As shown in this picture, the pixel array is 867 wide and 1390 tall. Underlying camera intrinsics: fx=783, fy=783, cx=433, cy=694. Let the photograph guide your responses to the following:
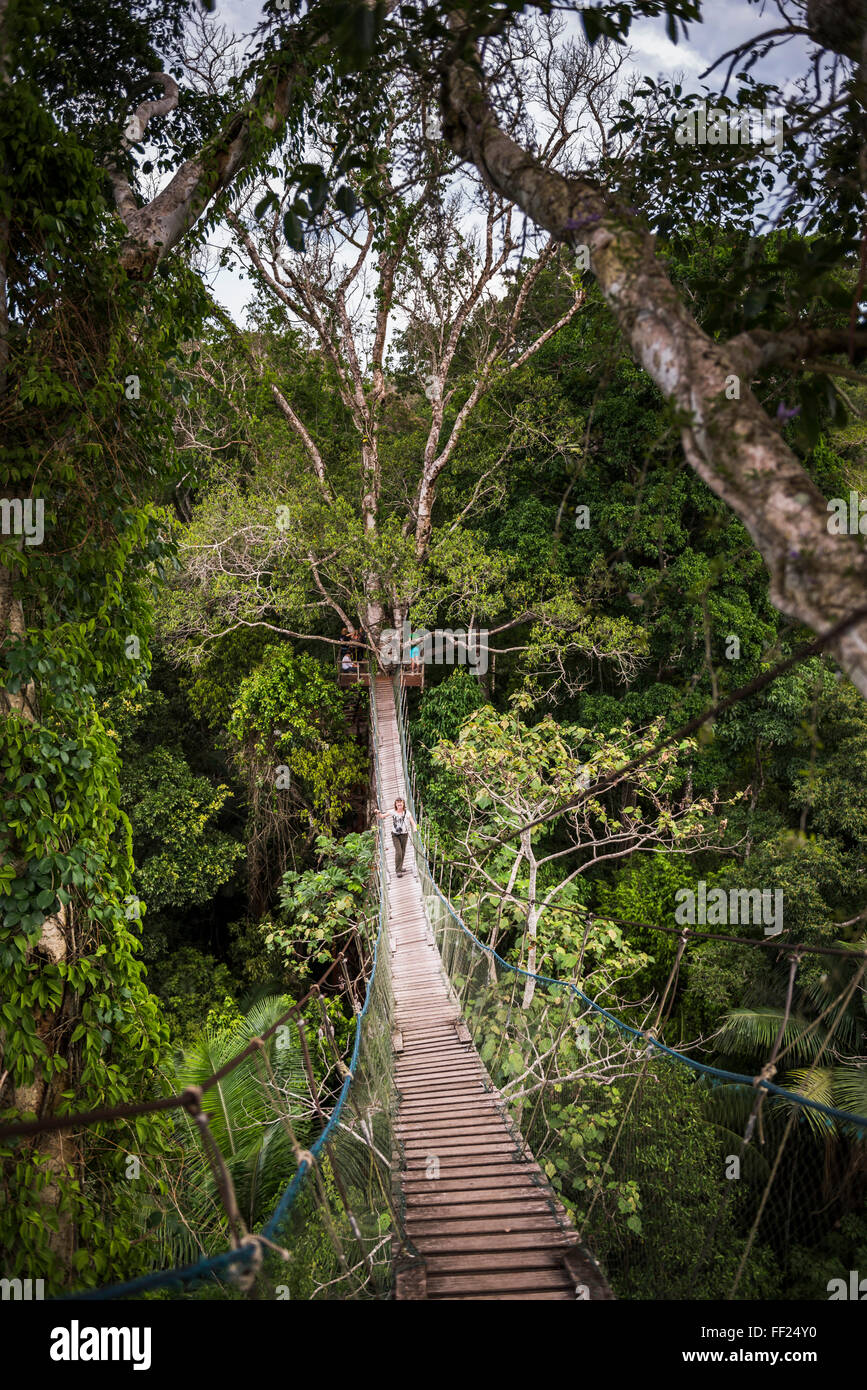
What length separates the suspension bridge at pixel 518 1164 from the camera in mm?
1886

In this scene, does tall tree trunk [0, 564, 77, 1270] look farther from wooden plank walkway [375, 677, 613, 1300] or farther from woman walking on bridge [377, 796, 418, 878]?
woman walking on bridge [377, 796, 418, 878]

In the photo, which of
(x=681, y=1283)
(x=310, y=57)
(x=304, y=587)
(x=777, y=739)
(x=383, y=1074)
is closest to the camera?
(x=681, y=1283)

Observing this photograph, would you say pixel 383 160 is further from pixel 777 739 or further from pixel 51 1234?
pixel 777 739

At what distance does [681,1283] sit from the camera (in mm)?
2500

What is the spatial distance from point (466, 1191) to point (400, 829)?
11.0ft

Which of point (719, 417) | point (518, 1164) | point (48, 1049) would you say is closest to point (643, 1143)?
point (518, 1164)

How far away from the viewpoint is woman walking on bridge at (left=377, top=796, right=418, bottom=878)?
5883 millimetres

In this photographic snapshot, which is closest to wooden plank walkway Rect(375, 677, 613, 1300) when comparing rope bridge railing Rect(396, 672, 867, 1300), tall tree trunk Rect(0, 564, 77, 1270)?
rope bridge railing Rect(396, 672, 867, 1300)

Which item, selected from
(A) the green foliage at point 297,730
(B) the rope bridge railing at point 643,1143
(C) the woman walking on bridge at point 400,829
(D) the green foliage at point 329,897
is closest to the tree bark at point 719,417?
(B) the rope bridge railing at point 643,1143

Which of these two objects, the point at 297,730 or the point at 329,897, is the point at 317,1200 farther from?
the point at 297,730

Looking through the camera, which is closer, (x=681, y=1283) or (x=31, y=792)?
(x=31, y=792)

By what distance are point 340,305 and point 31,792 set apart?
9323 mm
